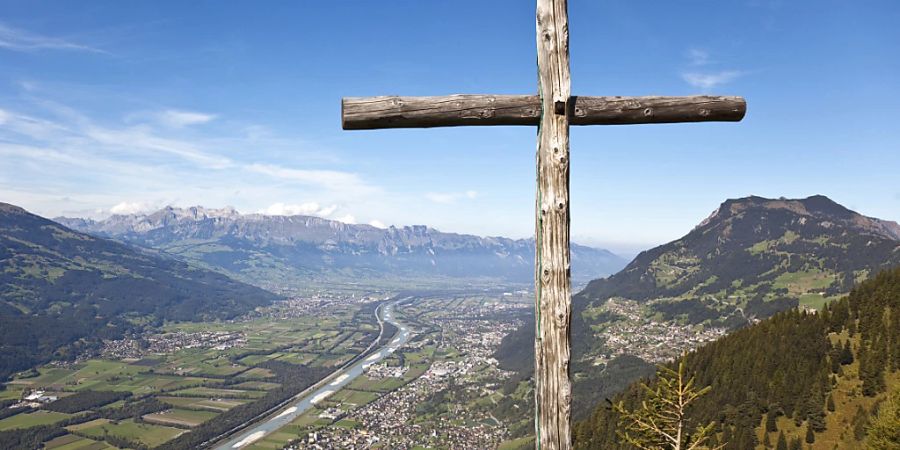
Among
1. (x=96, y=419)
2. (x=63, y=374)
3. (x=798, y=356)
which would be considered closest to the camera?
(x=798, y=356)

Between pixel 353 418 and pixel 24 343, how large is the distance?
517 feet

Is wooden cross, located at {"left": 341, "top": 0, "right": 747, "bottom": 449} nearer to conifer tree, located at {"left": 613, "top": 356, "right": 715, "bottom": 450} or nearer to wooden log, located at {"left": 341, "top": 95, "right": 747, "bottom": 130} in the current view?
wooden log, located at {"left": 341, "top": 95, "right": 747, "bottom": 130}

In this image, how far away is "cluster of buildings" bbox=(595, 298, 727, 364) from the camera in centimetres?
13750

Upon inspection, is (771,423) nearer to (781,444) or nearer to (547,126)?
(781,444)

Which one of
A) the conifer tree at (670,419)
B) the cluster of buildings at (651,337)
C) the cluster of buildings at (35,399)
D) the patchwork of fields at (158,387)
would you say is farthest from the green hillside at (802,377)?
the cluster of buildings at (35,399)

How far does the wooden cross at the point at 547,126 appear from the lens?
3.66 m

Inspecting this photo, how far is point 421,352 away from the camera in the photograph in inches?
6988

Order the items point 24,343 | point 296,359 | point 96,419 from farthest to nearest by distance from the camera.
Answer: point 24,343, point 296,359, point 96,419

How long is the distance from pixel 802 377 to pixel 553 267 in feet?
218

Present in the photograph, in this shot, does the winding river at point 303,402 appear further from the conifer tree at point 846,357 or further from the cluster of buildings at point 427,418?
the conifer tree at point 846,357

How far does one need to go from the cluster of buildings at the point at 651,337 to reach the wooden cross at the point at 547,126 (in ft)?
442

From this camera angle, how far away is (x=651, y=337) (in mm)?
159125

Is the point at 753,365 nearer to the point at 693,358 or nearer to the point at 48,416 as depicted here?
the point at 693,358

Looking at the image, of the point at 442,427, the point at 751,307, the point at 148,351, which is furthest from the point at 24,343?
the point at 751,307
